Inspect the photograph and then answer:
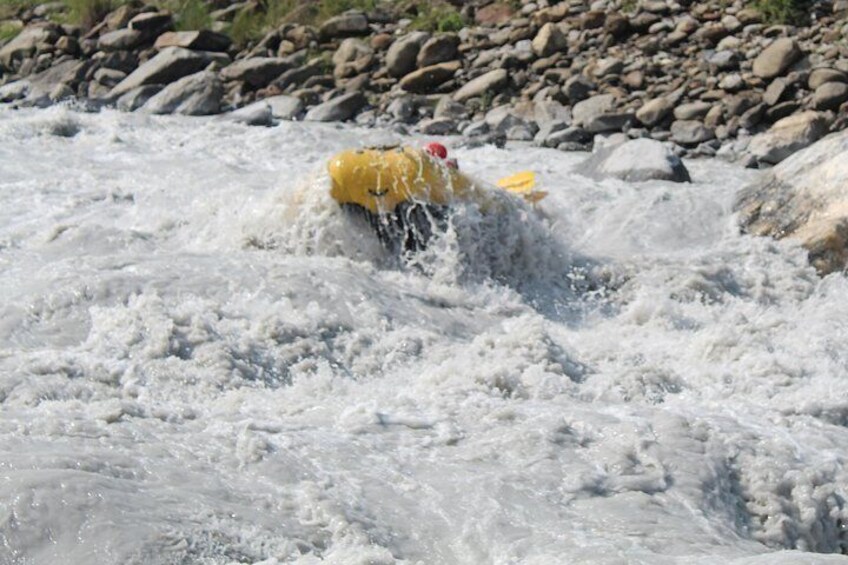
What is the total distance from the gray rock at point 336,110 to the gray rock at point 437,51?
0.92 meters

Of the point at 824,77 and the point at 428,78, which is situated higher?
the point at 824,77

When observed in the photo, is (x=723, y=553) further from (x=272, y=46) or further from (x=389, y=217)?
(x=272, y=46)

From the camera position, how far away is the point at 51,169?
9.11 m

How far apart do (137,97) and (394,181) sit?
579cm

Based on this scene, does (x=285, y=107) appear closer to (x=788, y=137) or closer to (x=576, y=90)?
(x=576, y=90)

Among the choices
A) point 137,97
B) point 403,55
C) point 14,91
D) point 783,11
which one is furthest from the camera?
point 14,91

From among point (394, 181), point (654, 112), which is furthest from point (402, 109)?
point (394, 181)

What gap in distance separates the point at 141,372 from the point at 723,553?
2339mm

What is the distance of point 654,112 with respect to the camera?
404 inches

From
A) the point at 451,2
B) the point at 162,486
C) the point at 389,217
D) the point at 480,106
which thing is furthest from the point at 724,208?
the point at 451,2

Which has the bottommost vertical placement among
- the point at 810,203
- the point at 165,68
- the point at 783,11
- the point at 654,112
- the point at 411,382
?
the point at 654,112

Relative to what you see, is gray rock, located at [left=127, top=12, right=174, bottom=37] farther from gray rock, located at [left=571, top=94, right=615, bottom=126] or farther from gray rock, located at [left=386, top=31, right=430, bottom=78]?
gray rock, located at [left=571, top=94, right=615, bottom=126]

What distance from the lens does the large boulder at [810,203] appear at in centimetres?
695

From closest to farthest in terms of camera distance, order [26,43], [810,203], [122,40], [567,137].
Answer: [810,203] < [567,137] < [122,40] < [26,43]
